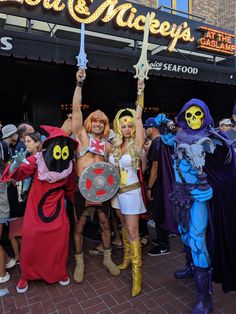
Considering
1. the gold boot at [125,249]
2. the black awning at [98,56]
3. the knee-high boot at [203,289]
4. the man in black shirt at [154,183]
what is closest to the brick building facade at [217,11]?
the black awning at [98,56]

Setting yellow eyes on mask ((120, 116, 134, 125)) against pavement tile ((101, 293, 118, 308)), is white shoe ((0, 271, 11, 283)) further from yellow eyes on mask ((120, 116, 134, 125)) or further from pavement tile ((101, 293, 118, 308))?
yellow eyes on mask ((120, 116, 134, 125))

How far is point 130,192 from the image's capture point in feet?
9.33

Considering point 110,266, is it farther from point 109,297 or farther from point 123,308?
point 123,308

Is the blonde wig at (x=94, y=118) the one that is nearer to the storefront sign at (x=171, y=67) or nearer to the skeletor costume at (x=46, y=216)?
the skeletor costume at (x=46, y=216)

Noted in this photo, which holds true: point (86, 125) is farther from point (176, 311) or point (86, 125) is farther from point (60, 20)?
point (60, 20)

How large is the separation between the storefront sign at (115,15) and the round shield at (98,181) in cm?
404

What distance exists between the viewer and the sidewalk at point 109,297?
2.48 metres

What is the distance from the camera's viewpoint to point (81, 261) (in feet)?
10.1

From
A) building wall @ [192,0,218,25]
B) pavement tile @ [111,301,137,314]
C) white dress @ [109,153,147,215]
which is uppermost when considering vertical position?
building wall @ [192,0,218,25]

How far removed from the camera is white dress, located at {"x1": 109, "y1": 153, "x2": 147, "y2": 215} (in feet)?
9.16

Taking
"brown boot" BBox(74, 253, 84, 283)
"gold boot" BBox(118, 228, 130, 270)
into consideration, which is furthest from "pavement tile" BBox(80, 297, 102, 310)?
"gold boot" BBox(118, 228, 130, 270)

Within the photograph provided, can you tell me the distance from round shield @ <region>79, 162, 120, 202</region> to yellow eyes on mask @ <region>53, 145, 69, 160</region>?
0.87ft

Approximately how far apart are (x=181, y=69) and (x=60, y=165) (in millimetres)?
3866

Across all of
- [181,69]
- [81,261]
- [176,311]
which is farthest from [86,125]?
[181,69]
